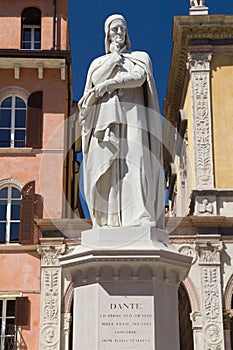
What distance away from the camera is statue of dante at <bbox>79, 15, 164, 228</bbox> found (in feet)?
26.4

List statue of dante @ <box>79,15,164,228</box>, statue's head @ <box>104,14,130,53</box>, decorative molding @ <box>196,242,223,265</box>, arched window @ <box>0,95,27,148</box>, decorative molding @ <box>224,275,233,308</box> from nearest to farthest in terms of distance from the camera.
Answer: statue of dante @ <box>79,15,164,228</box>
statue's head @ <box>104,14,130,53</box>
decorative molding @ <box>224,275,233,308</box>
decorative molding @ <box>196,242,223,265</box>
arched window @ <box>0,95,27,148</box>

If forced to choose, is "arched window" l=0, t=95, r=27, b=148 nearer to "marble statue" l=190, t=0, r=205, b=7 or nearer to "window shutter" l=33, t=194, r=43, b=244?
"window shutter" l=33, t=194, r=43, b=244

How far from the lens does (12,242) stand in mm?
23734

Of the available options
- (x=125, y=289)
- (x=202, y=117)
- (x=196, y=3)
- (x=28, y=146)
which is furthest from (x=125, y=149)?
(x=196, y=3)

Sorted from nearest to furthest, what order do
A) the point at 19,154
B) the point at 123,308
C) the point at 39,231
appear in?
the point at 123,308 → the point at 39,231 → the point at 19,154

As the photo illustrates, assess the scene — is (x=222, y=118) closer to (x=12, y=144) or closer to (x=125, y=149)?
(x=12, y=144)

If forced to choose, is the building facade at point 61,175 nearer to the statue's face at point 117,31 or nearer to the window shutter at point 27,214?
the window shutter at point 27,214

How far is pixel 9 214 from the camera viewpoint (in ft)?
78.8

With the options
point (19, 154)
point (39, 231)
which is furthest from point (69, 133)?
point (39, 231)

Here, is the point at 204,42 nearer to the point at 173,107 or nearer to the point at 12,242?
the point at 173,107

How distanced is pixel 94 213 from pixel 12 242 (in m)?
16.1

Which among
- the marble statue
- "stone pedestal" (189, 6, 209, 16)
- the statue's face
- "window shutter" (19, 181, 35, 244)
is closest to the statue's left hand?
the statue's face

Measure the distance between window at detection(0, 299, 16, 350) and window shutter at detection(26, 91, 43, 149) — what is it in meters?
5.55

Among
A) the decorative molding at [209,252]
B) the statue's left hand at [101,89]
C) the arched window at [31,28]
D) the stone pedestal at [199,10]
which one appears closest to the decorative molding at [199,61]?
the stone pedestal at [199,10]
